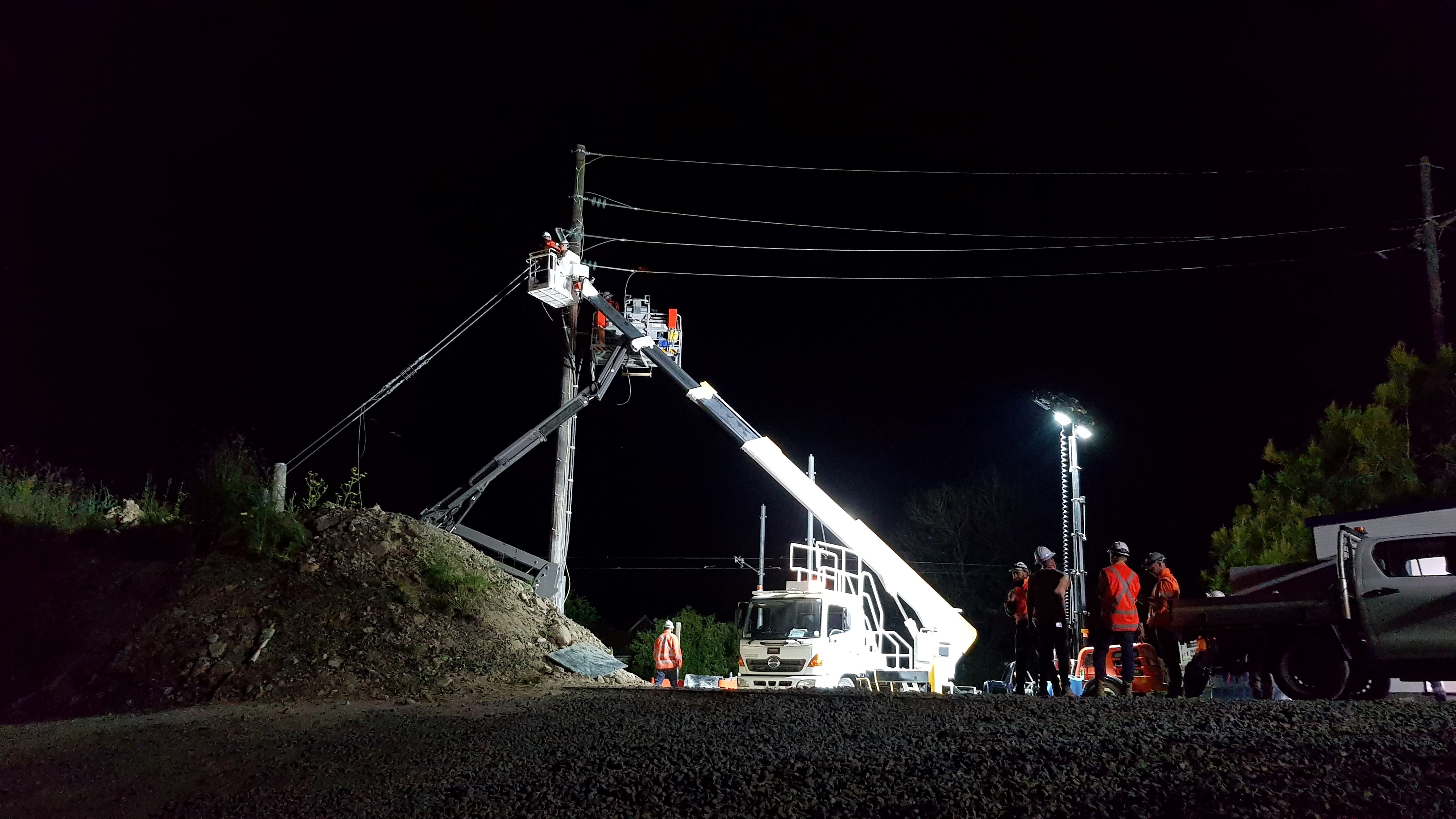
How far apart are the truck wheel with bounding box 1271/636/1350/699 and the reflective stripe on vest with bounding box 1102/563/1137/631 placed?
165 cm

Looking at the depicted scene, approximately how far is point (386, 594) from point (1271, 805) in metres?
12.4

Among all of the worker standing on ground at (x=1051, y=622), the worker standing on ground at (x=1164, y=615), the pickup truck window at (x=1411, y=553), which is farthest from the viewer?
the worker standing on ground at (x=1051, y=622)

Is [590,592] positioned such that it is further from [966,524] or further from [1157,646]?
[1157,646]

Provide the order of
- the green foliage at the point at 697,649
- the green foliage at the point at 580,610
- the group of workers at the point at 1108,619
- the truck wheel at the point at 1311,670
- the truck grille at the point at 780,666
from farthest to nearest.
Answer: the green foliage at the point at 580,610, the green foliage at the point at 697,649, the truck grille at the point at 780,666, the group of workers at the point at 1108,619, the truck wheel at the point at 1311,670

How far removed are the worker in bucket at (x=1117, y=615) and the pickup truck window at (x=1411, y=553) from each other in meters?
2.50

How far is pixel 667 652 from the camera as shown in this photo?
20.7 m

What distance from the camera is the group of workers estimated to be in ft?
37.6

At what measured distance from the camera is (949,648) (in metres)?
17.3

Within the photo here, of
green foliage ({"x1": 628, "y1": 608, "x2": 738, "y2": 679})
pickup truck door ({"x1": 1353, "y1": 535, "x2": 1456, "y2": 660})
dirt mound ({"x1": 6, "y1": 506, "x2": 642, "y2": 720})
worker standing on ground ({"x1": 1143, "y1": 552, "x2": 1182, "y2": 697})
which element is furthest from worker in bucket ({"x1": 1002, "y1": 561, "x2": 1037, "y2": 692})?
green foliage ({"x1": 628, "y1": 608, "x2": 738, "y2": 679})

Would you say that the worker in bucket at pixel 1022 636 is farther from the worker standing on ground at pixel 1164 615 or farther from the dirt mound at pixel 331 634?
the dirt mound at pixel 331 634

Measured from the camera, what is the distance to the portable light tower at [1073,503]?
827 inches

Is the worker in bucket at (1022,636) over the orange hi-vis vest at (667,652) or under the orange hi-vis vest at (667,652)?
over

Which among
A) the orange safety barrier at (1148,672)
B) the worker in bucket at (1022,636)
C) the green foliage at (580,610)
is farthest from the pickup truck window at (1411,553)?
the green foliage at (580,610)

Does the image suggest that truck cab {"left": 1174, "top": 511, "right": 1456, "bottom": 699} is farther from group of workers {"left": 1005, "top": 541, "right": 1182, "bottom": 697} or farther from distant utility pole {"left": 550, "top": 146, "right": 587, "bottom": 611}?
distant utility pole {"left": 550, "top": 146, "right": 587, "bottom": 611}
